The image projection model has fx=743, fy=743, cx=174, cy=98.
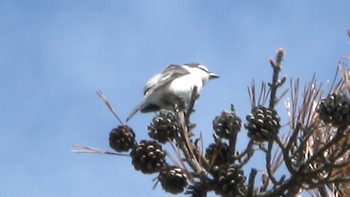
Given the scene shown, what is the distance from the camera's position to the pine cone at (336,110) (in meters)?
1.18

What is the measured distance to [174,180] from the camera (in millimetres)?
1289

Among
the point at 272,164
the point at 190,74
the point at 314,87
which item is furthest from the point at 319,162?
the point at 190,74

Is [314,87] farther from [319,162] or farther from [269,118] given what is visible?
[269,118]

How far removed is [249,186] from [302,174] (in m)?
0.09

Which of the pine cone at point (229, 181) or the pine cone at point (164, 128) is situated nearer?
the pine cone at point (229, 181)

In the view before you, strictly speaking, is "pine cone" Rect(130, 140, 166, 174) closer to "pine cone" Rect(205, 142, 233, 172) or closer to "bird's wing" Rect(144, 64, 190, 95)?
"pine cone" Rect(205, 142, 233, 172)

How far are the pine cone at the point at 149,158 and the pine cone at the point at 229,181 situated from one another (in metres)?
0.11

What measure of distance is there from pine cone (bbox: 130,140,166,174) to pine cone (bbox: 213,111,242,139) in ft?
0.36

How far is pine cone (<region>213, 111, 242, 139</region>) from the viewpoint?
4.27 feet

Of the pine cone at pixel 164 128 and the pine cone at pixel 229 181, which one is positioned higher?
the pine cone at pixel 164 128

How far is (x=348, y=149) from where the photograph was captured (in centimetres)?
123

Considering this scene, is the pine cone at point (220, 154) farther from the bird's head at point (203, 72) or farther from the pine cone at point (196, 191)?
the bird's head at point (203, 72)

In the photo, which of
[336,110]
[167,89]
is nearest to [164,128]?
[336,110]

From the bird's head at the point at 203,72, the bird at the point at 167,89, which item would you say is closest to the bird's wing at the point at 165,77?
the bird at the point at 167,89
